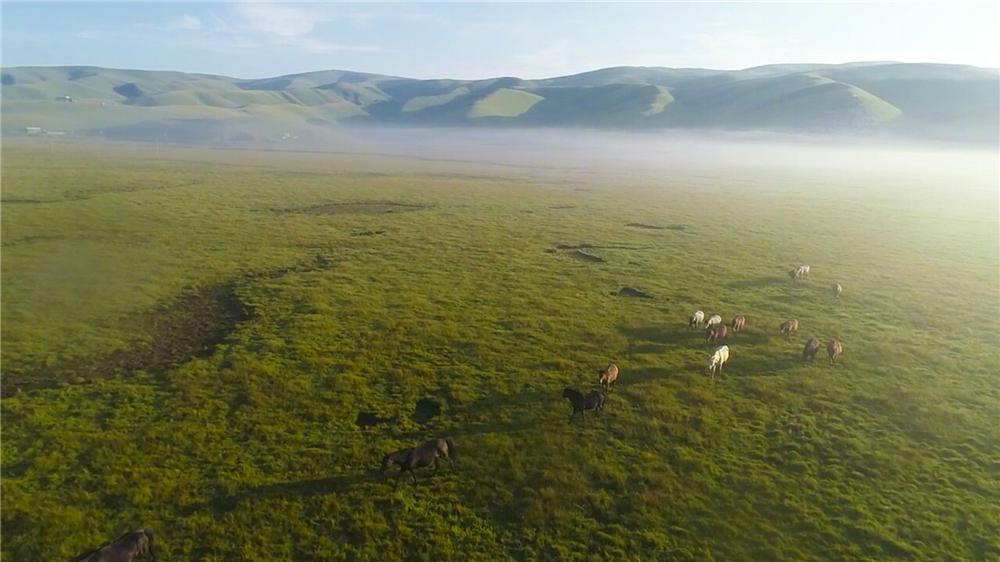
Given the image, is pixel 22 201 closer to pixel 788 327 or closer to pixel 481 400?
pixel 481 400

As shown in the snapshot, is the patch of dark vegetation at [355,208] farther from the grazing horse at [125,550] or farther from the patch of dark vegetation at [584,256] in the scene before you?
the grazing horse at [125,550]

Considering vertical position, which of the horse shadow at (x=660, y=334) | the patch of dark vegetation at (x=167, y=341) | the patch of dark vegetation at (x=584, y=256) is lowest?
the patch of dark vegetation at (x=167, y=341)

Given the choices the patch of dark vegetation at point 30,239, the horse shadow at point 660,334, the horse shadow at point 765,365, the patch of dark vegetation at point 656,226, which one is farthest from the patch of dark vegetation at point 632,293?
the patch of dark vegetation at point 30,239

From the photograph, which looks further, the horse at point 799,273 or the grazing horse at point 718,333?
the horse at point 799,273

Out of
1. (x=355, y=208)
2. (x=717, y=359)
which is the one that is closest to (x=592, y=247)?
(x=717, y=359)

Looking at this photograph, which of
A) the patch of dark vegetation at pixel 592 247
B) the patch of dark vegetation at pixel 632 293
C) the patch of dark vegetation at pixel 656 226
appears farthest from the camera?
the patch of dark vegetation at pixel 656 226

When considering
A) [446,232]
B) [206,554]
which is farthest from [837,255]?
[206,554]
